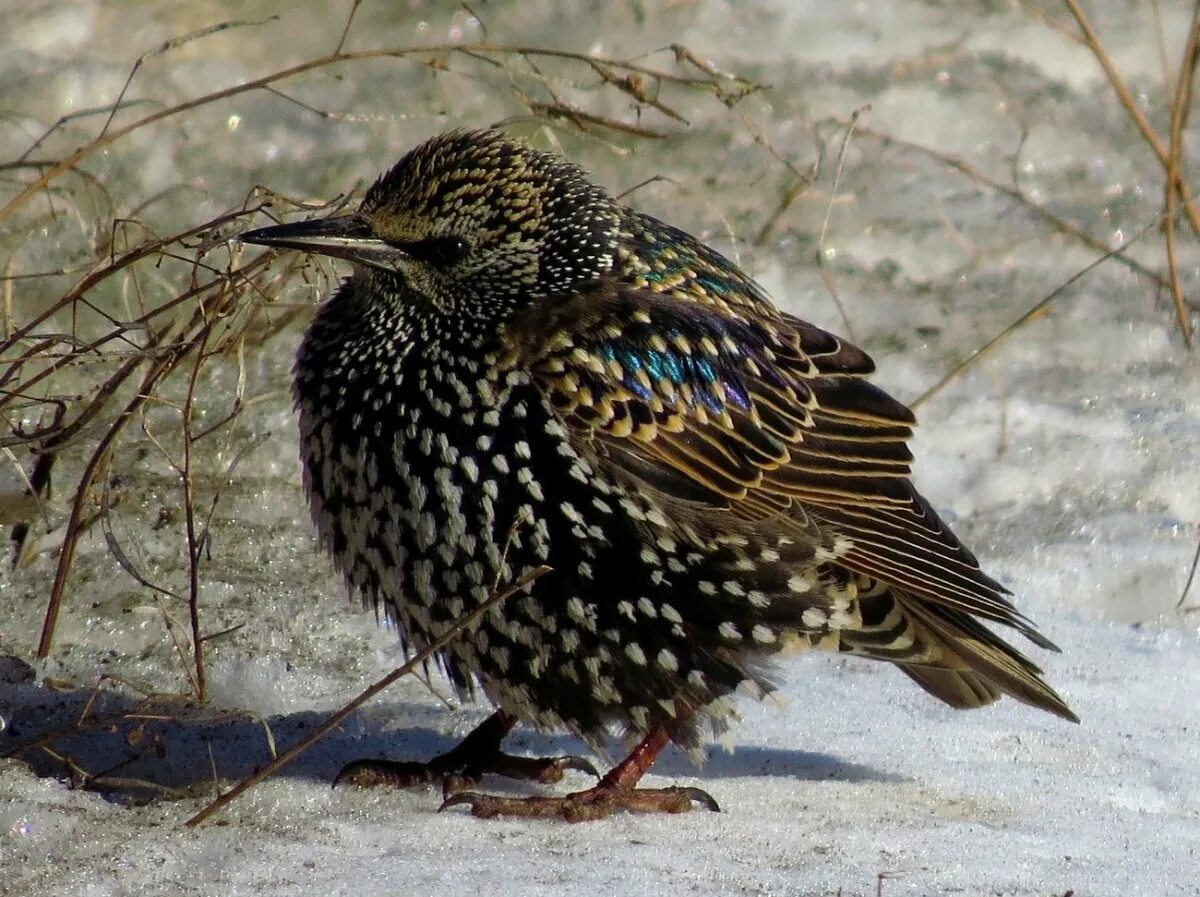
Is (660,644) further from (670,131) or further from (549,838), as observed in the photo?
(670,131)

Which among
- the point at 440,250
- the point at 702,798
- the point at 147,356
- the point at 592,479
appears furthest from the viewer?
the point at 440,250

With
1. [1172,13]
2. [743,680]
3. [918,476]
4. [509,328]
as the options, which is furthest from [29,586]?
[1172,13]

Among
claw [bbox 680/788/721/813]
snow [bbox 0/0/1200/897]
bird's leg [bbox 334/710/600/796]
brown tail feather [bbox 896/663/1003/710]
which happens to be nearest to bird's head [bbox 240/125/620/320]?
snow [bbox 0/0/1200/897]

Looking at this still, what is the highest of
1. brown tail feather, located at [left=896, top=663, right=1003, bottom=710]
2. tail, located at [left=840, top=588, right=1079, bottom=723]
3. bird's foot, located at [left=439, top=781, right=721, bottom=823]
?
tail, located at [left=840, top=588, right=1079, bottom=723]

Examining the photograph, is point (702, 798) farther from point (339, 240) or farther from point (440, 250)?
point (339, 240)

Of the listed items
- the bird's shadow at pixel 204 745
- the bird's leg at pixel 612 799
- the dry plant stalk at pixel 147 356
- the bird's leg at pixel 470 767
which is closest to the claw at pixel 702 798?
the bird's leg at pixel 612 799

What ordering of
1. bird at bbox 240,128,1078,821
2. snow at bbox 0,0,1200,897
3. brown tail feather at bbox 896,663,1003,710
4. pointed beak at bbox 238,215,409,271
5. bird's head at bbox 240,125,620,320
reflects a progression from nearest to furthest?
1. snow at bbox 0,0,1200,897
2. bird at bbox 240,128,1078,821
3. pointed beak at bbox 238,215,409,271
4. bird's head at bbox 240,125,620,320
5. brown tail feather at bbox 896,663,1003,710

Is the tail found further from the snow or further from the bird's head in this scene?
the bird's head

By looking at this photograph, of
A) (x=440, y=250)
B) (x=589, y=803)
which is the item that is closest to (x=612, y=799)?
(x=589, y=803)
